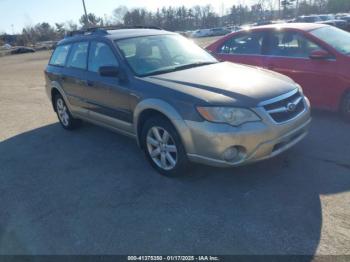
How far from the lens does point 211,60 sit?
5070 mm

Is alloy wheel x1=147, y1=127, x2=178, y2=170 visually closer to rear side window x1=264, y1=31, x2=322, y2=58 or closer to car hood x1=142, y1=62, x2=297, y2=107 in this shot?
car hood x1=142, y1=62, x2=297, y2=107

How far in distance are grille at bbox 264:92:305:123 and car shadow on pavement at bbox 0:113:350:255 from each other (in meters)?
0.68

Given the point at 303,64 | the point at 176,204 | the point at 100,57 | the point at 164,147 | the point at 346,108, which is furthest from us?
the point at 303,64

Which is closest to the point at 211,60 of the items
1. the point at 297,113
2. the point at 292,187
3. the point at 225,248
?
the point at 297,113

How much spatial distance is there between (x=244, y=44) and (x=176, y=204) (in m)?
4.16

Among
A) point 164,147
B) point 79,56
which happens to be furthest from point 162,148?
point 79,56

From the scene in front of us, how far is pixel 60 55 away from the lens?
247 inches

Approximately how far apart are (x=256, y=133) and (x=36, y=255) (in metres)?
2.36

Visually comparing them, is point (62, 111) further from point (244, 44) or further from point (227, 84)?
point (227, 84)

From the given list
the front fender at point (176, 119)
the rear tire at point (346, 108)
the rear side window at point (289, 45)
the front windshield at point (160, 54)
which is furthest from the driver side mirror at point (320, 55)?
the front fender at point (176, 119)

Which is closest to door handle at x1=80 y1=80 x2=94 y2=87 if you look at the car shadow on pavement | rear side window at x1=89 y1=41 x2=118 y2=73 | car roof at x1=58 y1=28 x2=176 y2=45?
rear side window at x1=89 y1=41 x2=118 y2=73

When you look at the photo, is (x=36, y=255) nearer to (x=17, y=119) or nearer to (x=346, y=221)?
(x=346, y=221)

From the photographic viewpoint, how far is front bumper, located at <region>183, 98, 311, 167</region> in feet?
11.5

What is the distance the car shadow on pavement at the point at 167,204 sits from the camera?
3012mm
